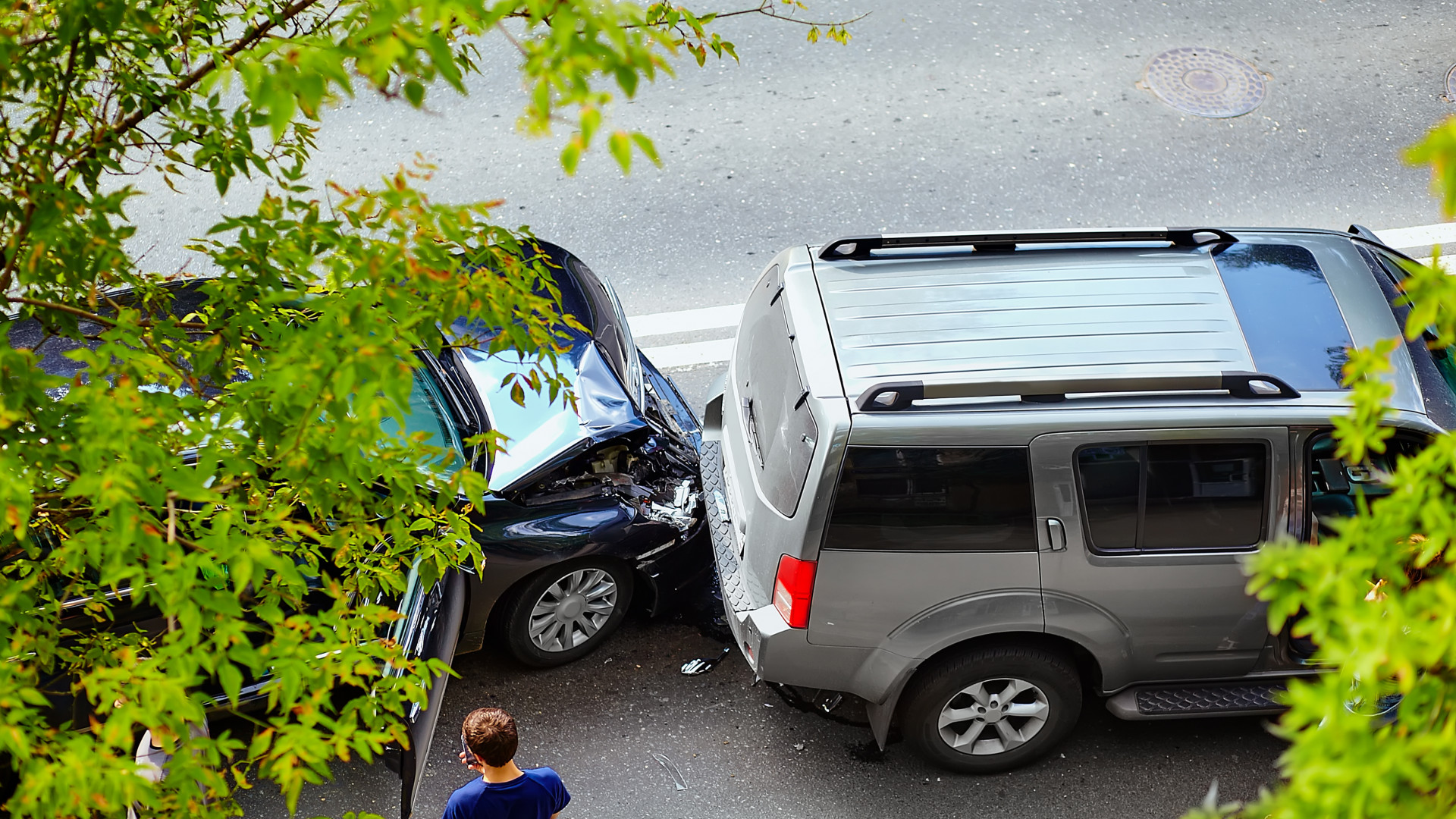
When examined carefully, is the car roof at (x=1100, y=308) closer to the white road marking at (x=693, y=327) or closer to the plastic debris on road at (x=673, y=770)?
the plastic debris on road at (x=673, y=770)

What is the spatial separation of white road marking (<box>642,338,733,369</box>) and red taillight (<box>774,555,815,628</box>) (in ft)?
9.60

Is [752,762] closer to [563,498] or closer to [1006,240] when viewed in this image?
[563,498]

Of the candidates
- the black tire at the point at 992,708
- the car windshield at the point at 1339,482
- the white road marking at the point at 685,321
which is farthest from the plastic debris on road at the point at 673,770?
the white road marking at the point at 685,321

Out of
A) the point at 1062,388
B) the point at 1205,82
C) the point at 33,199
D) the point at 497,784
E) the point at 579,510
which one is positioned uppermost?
the point at 33,199

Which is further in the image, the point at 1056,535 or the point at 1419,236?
the point at 1419,236

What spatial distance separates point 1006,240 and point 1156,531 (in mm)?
1468

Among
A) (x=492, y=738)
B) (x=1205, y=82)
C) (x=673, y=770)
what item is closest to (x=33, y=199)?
(x=492, y=738)

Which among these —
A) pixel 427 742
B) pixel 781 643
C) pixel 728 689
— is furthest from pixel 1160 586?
pixel 427 742

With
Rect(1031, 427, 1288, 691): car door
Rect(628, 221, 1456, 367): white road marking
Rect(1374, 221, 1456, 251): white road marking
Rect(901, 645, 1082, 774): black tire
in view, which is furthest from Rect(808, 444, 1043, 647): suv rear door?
Rect(1374, 221, 1456, 251): white road marking

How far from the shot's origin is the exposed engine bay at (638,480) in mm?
5297

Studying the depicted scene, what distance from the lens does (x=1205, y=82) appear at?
381 inches

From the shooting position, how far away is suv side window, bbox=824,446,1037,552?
13.9 feet

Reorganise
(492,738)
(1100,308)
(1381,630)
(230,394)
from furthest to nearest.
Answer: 1. (1100,308)
2. (492,738)
3. (230,394)
4. (1381,630)

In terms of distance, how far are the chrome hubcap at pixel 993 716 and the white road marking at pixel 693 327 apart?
9.56 feet
